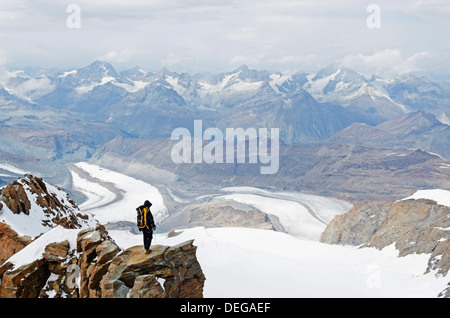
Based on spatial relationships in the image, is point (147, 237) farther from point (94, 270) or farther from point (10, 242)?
point (10, 242)

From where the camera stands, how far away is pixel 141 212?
32250mm

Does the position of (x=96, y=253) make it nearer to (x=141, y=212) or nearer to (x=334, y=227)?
(x=141, y=212)

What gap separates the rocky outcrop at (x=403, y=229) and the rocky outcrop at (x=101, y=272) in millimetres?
68795

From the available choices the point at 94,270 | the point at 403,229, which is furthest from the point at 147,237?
the point at 403,229

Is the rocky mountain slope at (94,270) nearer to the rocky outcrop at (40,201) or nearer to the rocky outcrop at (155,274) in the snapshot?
the rocky outcrop at (155,274)

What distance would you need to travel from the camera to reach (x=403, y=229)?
14100cm

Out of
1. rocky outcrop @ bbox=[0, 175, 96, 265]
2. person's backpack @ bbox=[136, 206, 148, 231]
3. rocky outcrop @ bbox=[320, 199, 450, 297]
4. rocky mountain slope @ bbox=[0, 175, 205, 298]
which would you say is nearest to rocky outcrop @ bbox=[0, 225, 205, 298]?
rocky mountain slope @ bbox=[0, 175, 205, 298]

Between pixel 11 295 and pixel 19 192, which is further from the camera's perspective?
pixel 19 192

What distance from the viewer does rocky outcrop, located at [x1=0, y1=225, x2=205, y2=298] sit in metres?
29.8

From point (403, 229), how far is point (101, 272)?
12485 centimetres

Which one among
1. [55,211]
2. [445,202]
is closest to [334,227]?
[445,202]

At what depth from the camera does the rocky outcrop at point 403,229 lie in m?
117

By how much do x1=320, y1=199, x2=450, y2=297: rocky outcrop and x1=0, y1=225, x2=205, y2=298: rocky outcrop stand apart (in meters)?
68.8
